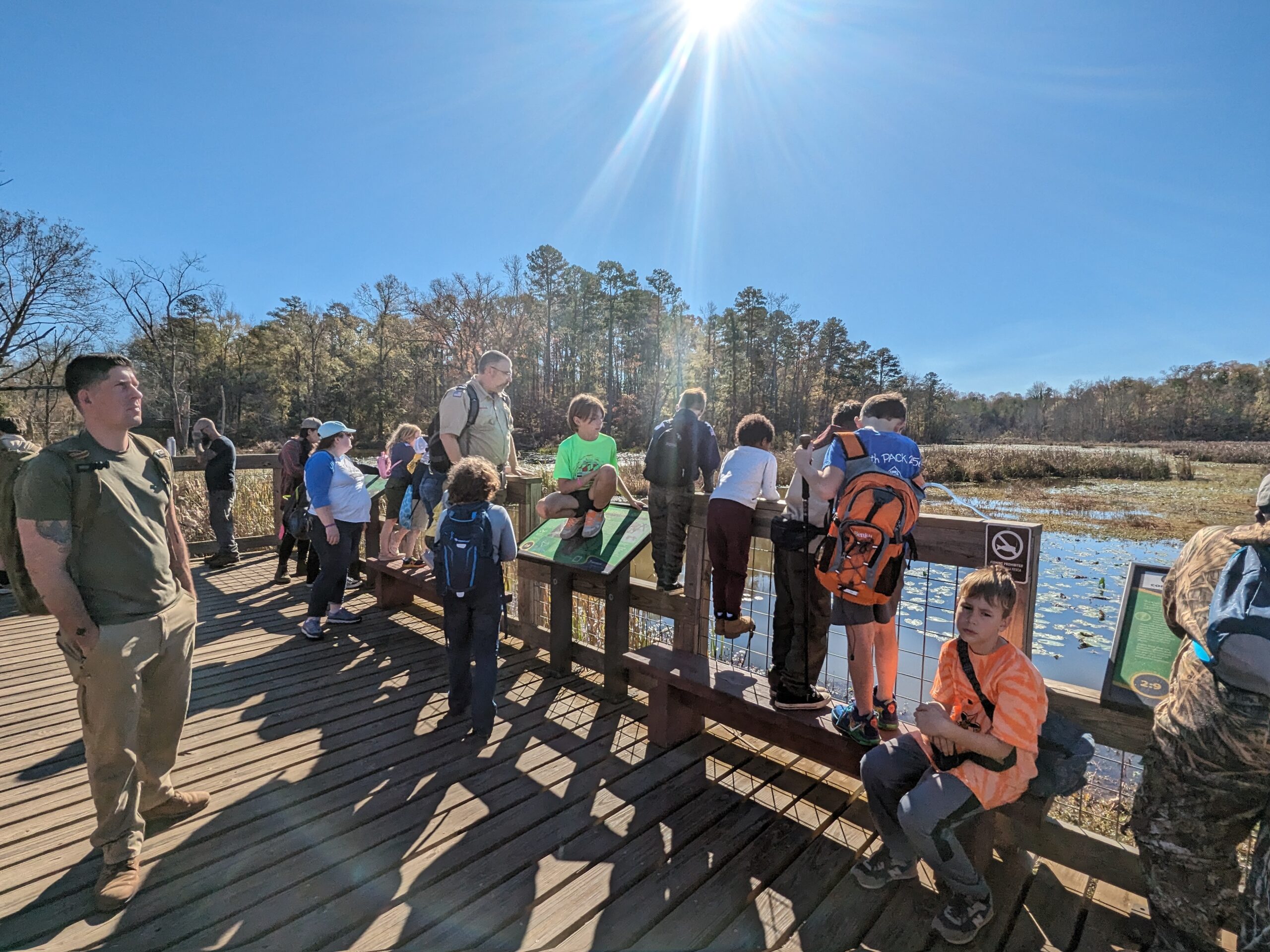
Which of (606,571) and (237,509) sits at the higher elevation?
(606,571)

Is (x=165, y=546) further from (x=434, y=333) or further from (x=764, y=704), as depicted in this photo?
(x=434, y=333)

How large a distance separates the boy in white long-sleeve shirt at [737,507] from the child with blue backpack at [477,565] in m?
1.06

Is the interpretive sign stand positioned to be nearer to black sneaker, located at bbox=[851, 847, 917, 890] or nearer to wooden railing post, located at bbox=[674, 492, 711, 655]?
wooden railing post, located at bbox=[674, 492, 711, 655]

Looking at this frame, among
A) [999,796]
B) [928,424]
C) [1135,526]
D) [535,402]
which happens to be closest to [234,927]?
[999,796]

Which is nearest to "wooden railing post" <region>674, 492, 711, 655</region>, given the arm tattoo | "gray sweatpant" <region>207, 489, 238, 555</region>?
the arm tattoo

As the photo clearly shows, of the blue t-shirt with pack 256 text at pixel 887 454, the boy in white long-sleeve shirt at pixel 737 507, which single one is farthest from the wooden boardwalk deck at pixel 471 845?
the blue t-shirt with pack 256 text at pixel 887 454

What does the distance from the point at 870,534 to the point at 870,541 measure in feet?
0.09

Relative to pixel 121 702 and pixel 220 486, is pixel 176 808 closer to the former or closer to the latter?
pixel 121 702

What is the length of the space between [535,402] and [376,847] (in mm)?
46970

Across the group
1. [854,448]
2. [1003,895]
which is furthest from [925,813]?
[854,448]

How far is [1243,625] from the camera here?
1.51 m

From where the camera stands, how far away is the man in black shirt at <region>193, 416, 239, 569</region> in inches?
263

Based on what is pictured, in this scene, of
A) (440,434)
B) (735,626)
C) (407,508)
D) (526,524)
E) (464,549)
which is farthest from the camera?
(407,508)

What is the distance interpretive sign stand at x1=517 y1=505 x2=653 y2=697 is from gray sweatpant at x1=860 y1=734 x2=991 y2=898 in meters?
1.68
